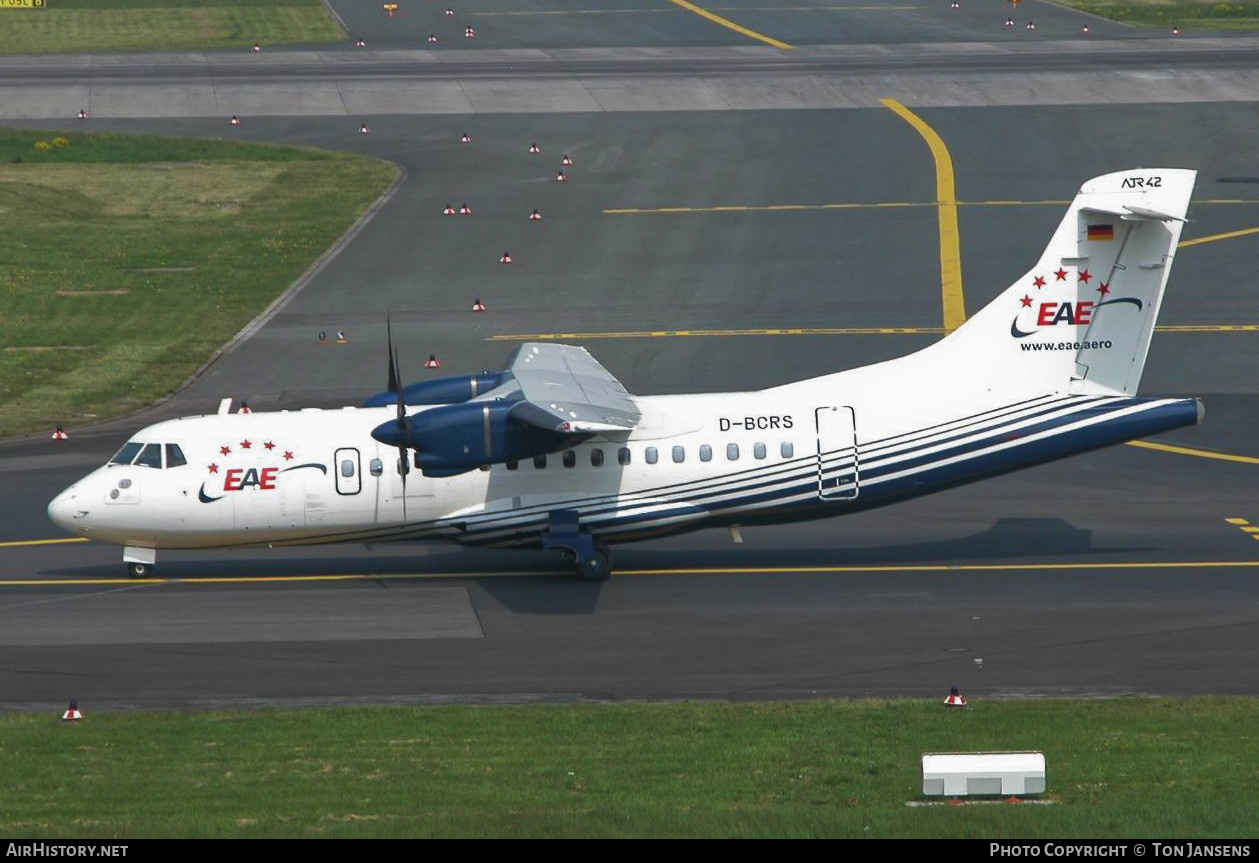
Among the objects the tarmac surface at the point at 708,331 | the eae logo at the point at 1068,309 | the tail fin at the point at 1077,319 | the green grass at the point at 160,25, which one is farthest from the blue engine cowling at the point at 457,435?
the green grass at the point at 160,25

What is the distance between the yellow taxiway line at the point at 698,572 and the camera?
1198 inches

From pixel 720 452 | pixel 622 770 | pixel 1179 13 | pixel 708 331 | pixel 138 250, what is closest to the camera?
pixel 622 770

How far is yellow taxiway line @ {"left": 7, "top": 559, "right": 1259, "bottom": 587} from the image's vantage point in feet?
99.9

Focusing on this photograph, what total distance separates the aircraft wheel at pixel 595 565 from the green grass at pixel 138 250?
16.8 meters

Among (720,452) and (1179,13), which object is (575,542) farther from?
(1179,13)

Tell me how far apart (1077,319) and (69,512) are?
1862cm

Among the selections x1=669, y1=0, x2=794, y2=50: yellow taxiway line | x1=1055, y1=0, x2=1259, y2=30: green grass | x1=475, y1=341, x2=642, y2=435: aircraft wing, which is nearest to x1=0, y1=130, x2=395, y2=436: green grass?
x1=475, y1=341, x2=642, y2=435: aircraft wing

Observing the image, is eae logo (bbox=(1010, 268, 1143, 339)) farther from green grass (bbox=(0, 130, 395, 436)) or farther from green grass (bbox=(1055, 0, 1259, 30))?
green grass (bbox=(1055, 0, 1259, 30))

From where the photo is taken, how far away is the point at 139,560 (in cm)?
3092

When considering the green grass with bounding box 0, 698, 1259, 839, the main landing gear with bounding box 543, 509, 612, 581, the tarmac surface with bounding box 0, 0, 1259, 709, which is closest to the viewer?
the green grass with bounding box 0, 698, 1259, 839

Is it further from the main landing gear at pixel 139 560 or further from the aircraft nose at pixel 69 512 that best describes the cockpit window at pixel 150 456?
the main landing gear at pixel 139 560

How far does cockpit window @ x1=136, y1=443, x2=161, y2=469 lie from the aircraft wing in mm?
5876

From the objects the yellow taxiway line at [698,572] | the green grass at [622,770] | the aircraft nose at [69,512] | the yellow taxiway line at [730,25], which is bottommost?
the green grass at [622,770]

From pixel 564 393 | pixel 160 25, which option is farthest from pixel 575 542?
pixel 160 25
